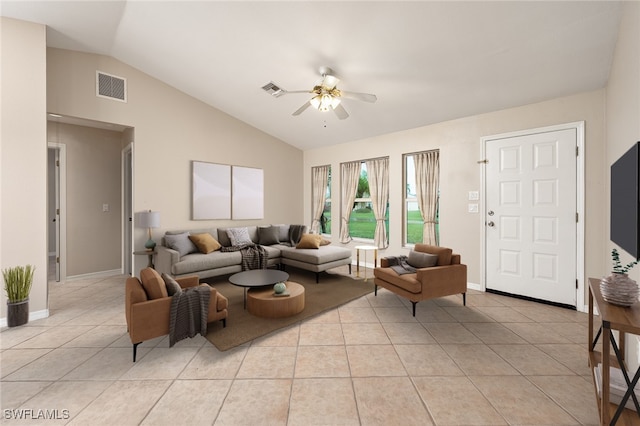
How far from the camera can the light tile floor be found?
1.64m

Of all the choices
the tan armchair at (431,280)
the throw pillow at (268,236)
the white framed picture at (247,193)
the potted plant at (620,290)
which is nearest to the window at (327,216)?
the throw pillow at (268,236)

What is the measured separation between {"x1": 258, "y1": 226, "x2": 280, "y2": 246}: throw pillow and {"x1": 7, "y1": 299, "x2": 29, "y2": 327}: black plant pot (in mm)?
3178

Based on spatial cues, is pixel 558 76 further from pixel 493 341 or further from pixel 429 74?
pixel 493 341

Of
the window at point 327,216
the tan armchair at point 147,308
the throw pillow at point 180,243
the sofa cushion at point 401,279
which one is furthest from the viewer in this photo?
the window at point 327,216

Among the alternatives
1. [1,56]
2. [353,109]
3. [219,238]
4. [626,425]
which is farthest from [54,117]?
[626,425]

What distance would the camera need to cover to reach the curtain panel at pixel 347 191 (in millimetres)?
5676

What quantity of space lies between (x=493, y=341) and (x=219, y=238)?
429 centimetres

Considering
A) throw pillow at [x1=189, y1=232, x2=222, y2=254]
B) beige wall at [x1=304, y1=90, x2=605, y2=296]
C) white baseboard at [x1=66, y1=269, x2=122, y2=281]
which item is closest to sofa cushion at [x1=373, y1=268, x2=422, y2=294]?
beige wall at [x1=304, y1=90, x2=605, y2=296]

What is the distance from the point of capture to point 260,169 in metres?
5.84

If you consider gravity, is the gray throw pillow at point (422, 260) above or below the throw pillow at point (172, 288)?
above

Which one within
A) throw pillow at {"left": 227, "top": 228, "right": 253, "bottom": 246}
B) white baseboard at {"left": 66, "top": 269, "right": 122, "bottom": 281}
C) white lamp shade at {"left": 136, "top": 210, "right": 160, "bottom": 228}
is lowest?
white baseboard at {"left": 66, "top": 269, "right": 122, "bottom": 281}

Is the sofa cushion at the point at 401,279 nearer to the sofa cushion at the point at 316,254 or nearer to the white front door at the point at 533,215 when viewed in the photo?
the sofa cushion at the point at 316,254

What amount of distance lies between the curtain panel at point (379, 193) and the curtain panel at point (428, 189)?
0.65m

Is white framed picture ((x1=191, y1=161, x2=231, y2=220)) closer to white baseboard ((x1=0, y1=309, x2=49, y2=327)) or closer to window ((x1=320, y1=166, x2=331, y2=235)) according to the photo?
window ((x1=320, y1=166, x2=331, y2=235))
